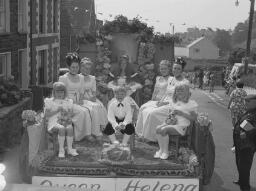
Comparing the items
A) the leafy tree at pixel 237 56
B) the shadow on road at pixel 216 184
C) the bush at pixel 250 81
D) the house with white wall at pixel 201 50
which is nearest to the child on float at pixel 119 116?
the shadow on road at pixel 216 184

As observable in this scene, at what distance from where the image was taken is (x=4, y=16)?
16.4 metres

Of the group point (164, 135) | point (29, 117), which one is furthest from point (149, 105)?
point (29, 117)

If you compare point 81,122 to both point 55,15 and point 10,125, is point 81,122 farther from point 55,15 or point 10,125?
point 55,15

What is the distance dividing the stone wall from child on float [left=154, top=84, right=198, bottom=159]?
540cm

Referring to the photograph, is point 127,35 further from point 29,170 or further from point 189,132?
point 29,170

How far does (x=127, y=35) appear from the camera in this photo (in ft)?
34.3

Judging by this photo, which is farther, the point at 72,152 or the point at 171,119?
the point at 171,119

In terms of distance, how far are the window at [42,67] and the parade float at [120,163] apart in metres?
16.5

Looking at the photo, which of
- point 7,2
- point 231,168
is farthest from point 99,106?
point 7,2

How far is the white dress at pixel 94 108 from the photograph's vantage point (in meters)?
7.78

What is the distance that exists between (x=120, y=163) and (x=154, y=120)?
5.58 ft

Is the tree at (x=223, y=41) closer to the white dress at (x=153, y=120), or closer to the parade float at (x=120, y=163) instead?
the white dress at (x=153, y=120)

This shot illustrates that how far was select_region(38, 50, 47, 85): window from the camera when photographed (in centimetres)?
2353

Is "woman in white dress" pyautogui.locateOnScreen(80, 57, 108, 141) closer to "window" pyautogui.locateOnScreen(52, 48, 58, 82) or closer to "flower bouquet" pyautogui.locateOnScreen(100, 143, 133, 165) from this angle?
"flower bouquet" pyautogui.locateOnScreen(100, 143, 133, 165)
